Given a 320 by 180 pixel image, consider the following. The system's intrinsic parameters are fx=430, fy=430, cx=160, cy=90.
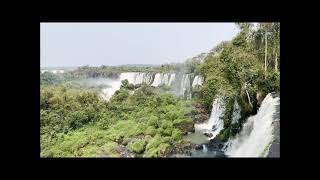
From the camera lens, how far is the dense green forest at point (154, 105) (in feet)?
14.0

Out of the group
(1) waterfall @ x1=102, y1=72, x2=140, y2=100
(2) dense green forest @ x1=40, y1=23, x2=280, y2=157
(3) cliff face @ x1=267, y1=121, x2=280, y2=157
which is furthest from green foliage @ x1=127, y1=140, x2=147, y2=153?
(3) cliff face @ x1=267, y1=121, x2=280, y2=157

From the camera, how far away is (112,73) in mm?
4277

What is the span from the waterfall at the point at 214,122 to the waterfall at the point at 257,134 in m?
0.18

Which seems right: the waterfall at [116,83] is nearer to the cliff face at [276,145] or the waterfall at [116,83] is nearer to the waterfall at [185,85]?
the waterfall at [185,85]

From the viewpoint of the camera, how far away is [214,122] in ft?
14.1

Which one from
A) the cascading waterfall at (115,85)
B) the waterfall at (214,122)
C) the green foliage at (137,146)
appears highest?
the cascading waterfall at (115,85)

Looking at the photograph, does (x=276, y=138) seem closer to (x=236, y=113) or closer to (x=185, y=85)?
(x=236, y=113)

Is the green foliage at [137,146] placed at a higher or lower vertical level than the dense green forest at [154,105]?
lower

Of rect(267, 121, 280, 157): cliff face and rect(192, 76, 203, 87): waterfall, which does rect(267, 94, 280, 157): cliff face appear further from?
rect(192, 76, 203, 87): waterfall

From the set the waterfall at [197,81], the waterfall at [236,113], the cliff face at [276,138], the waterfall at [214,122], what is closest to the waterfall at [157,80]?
the waterfall at [197,81]
